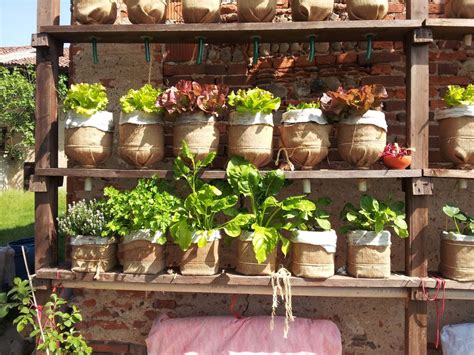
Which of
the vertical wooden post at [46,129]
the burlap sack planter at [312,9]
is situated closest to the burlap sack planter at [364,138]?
the burlap sack planter at [312,9]

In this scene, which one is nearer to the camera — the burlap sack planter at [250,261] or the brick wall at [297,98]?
the burlap sack planter at [250,261]

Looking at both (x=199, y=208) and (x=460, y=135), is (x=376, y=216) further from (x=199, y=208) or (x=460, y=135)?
(x=199, y=208)

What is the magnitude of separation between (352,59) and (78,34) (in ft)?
5.69

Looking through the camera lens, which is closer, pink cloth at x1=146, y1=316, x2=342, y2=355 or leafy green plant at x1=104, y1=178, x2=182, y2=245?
leafy green plant at x1=104, y1=178, x2=182, y2=245

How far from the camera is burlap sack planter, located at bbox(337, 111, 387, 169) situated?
2203 mm

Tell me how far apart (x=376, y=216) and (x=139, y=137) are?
1408 mm

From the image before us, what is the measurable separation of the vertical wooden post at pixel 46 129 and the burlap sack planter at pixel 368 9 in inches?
69.7

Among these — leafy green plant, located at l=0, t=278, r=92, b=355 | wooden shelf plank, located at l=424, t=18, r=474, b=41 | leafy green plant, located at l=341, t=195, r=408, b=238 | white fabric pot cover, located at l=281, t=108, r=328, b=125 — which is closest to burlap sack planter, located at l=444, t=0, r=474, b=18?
wooden shelf plank, located at l=424, t=18, r=474, b=41

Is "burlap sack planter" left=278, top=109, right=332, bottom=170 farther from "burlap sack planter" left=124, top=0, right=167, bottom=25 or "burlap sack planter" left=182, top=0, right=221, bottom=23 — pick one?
"burlap sack planter" left=124, top=0, right=167, bottom=25

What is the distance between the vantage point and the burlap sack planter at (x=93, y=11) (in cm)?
235

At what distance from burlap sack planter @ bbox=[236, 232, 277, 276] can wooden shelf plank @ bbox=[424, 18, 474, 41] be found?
1.54m

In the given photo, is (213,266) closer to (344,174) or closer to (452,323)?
(344,174)

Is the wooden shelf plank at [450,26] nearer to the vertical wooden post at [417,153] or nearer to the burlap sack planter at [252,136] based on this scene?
the vertical wooden post at [417,153]

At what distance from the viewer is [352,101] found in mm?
2162
